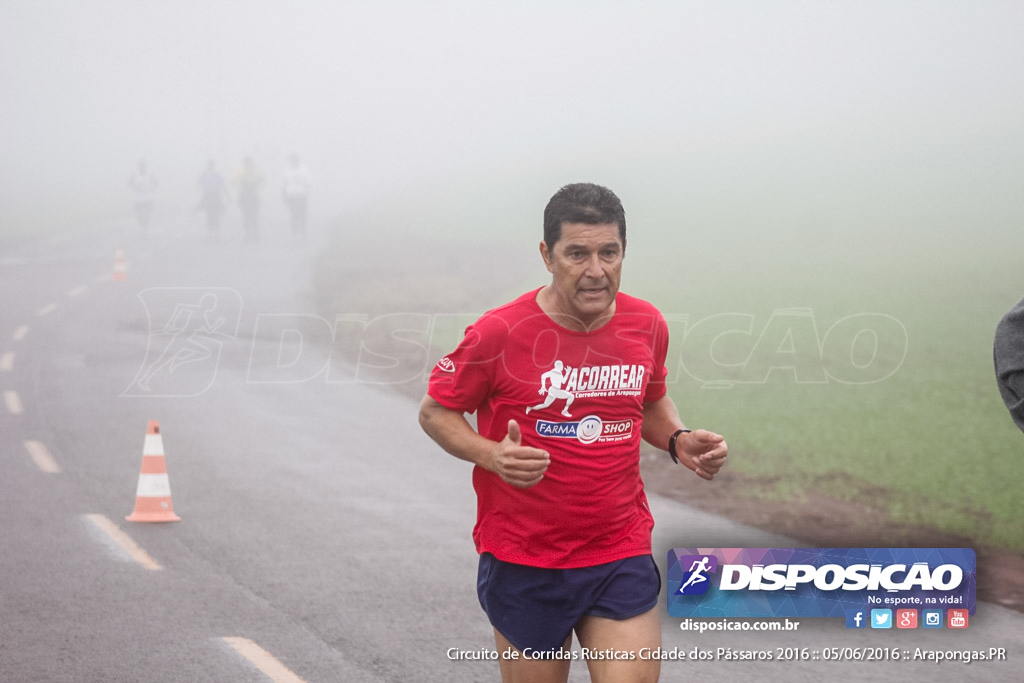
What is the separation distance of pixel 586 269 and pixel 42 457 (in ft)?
25.3

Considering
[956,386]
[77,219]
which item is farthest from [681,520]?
[77,219]

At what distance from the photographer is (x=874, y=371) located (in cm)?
1308

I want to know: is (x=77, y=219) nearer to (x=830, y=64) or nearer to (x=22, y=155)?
(x=22, y=155)

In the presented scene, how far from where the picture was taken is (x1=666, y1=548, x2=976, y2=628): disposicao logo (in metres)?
6.96

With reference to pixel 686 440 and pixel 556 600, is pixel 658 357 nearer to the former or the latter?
pixel 686 440

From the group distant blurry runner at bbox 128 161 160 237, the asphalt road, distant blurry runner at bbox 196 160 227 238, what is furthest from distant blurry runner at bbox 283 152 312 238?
distant blurry runner at bbox 128 161 160 237

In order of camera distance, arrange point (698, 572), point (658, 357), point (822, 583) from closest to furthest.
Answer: point (658, 357), point (822, 583), point (698, 572)

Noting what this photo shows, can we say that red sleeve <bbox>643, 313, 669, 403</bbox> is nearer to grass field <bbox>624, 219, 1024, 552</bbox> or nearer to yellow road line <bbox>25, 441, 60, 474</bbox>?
grass field <bbox>624, 219, 1024, 552</bbox>

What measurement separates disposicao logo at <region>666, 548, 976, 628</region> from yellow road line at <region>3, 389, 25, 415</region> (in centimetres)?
703

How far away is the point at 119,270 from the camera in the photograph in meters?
15.8

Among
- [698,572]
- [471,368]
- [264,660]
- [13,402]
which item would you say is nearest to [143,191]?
[13,402]

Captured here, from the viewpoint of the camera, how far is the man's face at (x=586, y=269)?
3.79 metres

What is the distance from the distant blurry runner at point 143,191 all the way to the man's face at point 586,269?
13586mm

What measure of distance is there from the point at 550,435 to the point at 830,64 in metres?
13.0
